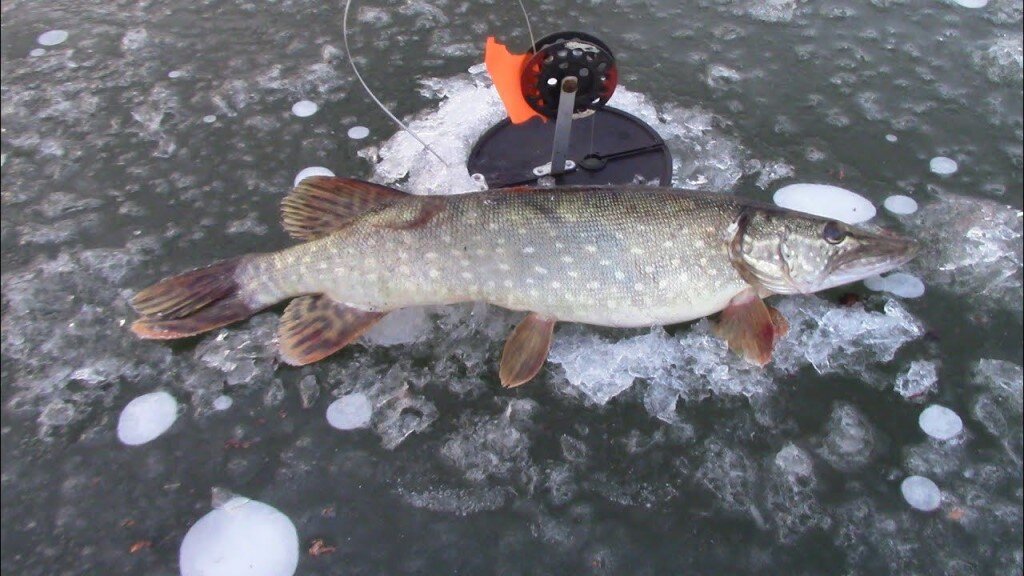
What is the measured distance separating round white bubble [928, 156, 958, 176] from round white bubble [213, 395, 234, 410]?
8.32ft

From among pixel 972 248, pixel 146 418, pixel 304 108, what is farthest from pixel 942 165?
pixel 146 418

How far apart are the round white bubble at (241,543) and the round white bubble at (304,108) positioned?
1621 mm

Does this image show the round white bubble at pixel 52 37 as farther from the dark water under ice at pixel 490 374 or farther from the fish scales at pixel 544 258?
the fish scales at pixel 544 258

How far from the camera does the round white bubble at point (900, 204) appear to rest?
219cm

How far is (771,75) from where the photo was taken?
2.78m

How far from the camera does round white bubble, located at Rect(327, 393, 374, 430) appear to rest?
169 cm

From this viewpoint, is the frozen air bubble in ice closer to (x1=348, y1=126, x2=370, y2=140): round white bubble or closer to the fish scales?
the fish scales

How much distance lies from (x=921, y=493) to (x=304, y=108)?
8.15 feet

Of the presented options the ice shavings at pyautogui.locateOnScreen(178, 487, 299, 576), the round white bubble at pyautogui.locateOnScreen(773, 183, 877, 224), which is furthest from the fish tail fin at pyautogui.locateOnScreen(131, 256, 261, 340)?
the round white bubble at pyautogui.locateOnScreen(773, 183, 877, 224)

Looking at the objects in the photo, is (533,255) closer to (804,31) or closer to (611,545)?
(611,545)

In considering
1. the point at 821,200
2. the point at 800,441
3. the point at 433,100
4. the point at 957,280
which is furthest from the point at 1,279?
the point at 957,280

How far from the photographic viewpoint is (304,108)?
8.57 ft

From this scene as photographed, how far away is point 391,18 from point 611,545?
104 inches

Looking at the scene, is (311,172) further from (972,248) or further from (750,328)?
(972,248)
